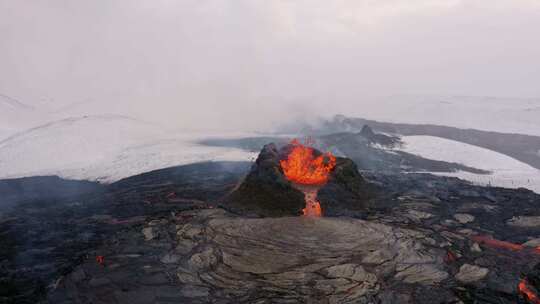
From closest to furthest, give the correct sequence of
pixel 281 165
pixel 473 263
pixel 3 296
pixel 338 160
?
pixel 3 296 → pixel 473 263 → pixel 281 165 → pixel 338 160

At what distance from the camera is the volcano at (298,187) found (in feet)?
72.5

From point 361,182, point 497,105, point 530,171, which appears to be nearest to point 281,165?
point 361,182

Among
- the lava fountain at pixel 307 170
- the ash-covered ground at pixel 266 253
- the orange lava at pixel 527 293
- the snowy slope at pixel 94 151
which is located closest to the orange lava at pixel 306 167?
the lava fountain at pixel 307 170

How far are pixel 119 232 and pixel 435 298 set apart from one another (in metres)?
13.8

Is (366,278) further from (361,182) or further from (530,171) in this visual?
(530,171)

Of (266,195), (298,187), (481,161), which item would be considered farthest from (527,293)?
(481,161)

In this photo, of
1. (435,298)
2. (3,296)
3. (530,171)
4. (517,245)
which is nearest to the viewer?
(435,298)

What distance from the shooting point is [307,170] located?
24.4 m

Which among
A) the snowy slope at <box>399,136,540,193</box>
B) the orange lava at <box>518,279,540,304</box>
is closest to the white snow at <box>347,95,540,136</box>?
the snowy slope at <box>399,136,540,193</box>

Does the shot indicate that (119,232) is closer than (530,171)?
Yes

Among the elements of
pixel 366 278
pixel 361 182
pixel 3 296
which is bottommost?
pixel 3 296

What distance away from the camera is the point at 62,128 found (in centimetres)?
4969

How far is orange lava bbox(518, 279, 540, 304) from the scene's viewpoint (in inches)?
521

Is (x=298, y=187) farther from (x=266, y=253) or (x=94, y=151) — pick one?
(x=94, y=151)
